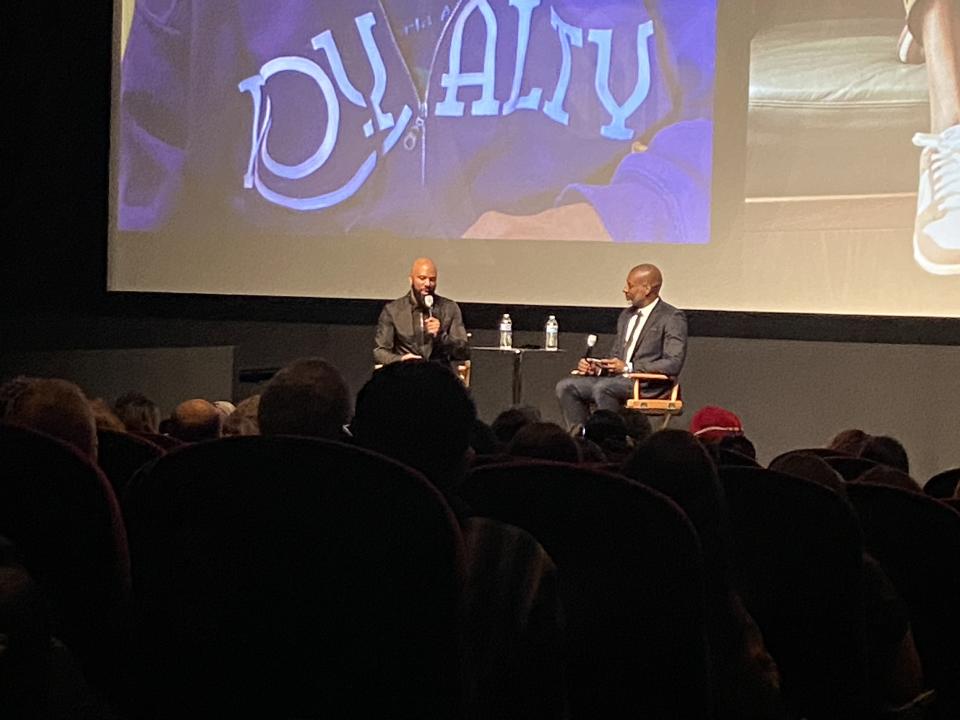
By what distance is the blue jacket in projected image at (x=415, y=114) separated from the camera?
665 cm

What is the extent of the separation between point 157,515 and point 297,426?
1.95 feet

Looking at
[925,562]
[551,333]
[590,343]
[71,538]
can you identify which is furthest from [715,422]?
[71,538]

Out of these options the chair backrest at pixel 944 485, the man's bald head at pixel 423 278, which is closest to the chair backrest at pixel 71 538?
the chair backrest at pixel 944 485

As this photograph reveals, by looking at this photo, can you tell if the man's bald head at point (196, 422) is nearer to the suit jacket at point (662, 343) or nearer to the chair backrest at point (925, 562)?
the chair backrest at point (925, 562)

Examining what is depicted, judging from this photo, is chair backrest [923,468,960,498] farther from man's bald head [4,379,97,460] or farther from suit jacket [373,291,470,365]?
suit jacket [373,291,470,365]

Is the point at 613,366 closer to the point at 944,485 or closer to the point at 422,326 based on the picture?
the point at 422,326

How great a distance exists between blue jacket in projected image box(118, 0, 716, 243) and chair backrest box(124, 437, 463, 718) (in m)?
5.49

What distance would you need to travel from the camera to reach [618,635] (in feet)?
5.23

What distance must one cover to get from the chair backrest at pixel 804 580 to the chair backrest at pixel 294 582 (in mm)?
845

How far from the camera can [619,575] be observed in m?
1.58

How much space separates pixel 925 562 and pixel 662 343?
4134 millimetres

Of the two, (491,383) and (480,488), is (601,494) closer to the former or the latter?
(480,488)

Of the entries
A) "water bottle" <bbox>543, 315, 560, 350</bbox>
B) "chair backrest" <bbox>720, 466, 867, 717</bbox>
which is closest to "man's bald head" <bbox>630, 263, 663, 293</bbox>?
"water bottle" <bbox>543, 315, 560, 350</bbox>

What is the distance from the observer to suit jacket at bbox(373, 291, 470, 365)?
648 cm
